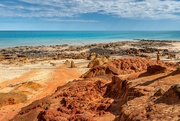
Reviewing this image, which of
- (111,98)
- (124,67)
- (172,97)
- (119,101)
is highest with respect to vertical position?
(172,97)

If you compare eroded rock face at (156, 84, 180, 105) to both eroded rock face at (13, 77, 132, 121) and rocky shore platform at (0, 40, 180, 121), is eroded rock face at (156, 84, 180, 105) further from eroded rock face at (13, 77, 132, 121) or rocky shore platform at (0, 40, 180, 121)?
eroded rock face at (13, 77, 132, 121)

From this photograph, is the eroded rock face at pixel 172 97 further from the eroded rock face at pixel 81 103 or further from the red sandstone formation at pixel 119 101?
the eroded rock face at pixel 81 103

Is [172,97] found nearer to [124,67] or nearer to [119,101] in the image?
[119,101]

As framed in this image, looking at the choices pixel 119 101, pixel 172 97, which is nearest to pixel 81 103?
pixel 119 101

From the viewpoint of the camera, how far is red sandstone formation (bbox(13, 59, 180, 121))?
30.5 feet

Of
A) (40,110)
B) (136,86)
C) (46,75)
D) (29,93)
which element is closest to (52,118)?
(40,110)

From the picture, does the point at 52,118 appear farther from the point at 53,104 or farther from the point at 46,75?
the point at 46,75

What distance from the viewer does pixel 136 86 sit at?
13656mm

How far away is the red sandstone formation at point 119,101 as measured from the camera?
9.30m

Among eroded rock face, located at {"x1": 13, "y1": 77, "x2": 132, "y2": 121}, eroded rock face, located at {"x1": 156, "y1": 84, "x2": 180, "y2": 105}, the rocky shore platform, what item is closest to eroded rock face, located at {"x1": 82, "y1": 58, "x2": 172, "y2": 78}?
the rocky shore platform

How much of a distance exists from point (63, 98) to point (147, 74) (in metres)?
5.32

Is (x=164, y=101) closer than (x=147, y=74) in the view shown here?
Yes

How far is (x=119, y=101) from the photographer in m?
14.6

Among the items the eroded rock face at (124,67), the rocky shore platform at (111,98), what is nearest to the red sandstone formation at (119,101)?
the rocky shore platform at (111,98)
